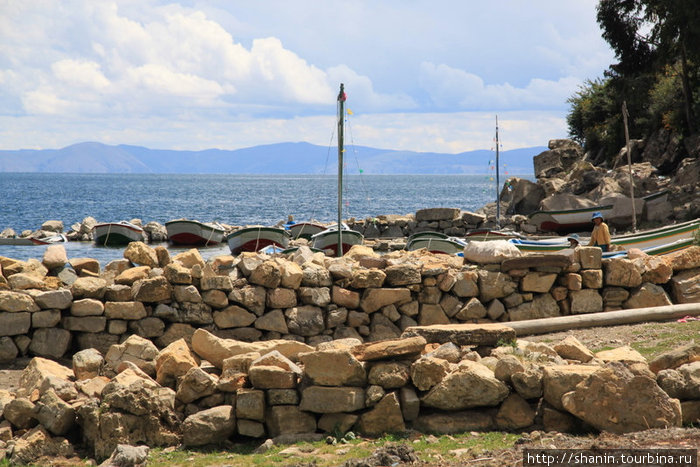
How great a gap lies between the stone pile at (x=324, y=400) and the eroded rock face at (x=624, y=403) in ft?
0.21

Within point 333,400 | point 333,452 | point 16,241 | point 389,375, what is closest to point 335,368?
point 333,400

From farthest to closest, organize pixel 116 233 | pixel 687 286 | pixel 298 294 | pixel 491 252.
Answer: pixel 116 233 → pixel 687 286 → pixel 491 252 → pixel 298 294

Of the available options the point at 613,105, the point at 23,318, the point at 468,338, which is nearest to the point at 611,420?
the point at 468,338

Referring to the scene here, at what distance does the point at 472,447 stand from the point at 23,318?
7601 mm

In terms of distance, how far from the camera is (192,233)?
4384 cm

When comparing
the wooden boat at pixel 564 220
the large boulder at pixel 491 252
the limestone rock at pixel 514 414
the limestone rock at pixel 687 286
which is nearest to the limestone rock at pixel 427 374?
the limestone rock at pixel 514 414

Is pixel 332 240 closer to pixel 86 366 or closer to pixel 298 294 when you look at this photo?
pixel 298 294

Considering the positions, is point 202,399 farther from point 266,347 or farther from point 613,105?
point 613,105

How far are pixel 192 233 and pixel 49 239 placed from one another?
8496 mm

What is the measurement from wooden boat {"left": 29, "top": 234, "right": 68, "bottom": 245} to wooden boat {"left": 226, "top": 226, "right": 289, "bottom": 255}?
12345 mm

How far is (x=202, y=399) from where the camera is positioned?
8109 millimetres

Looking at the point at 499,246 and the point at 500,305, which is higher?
the point at 499,246

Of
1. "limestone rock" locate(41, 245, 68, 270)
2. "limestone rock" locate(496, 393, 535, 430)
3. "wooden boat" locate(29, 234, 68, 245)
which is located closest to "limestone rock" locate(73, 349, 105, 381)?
"limestone rock" locate(41, 245, 68, 270)

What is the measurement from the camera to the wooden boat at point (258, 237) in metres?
37.2
